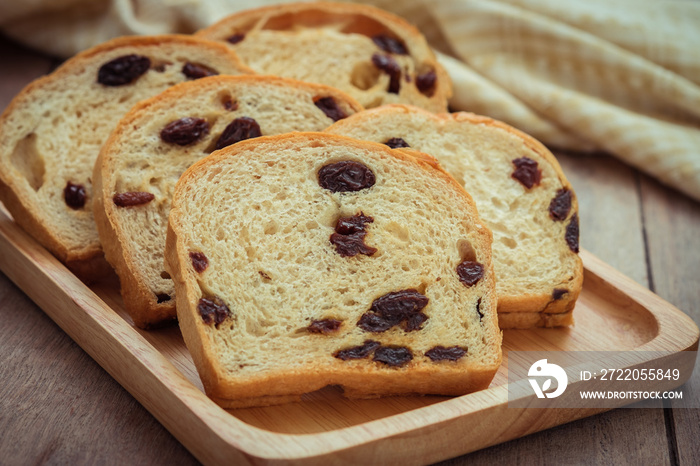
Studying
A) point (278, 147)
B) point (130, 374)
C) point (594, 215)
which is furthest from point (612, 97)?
point (130, 374)

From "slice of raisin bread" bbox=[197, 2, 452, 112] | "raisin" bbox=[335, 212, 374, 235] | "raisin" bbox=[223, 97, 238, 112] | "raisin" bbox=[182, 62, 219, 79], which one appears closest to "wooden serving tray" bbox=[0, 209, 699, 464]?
"raisin" bbox=[335, 212, 374, 235]

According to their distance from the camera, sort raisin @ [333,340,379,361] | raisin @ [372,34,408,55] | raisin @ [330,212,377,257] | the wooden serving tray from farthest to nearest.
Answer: raisin @ [372,34,408,55] → raisin @ [330,212,377,257] → raisin @ [333,340,379,361] → the wooden serving tray

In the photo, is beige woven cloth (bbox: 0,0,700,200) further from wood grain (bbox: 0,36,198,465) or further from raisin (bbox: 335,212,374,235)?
wood grain (bbox: 0,36,198,465)

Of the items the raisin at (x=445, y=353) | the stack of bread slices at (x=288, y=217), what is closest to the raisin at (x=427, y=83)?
the stack of bread slices at (x=288, y=217)

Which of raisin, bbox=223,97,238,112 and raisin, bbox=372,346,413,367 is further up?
raisin, bbox=223,97,238,112

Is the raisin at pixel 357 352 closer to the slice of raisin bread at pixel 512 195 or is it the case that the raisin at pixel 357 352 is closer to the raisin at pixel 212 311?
the raisin at pixel 212 311

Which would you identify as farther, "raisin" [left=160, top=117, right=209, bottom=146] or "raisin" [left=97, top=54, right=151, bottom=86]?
"raisin" [left=97, top=54, right=151, bottom=86]

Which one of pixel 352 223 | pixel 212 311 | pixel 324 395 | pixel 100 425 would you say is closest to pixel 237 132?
pixel 352 223
